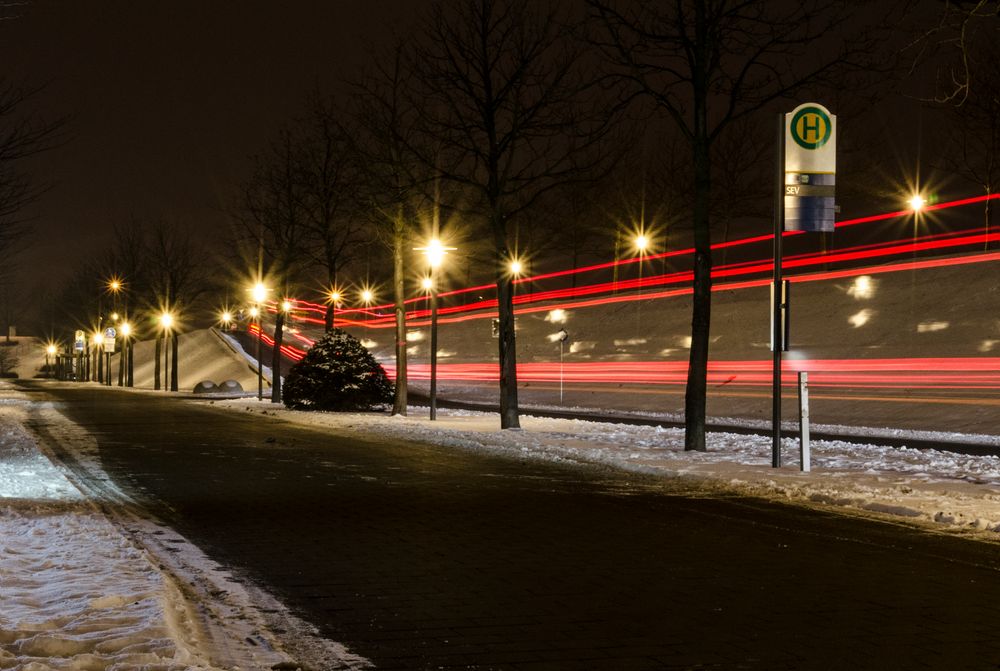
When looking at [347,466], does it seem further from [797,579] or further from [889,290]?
[889,290]

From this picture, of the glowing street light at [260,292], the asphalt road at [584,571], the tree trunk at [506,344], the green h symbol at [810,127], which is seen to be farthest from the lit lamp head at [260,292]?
the green h symbol at [810,127]

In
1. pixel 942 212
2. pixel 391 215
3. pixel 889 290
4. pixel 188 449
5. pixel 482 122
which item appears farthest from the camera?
pixel 942 212

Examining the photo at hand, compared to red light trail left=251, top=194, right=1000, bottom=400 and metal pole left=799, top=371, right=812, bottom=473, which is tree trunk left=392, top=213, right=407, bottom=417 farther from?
metal pole left=799, top=371, right=812, bottom=473

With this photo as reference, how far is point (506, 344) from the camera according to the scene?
27.4 metres

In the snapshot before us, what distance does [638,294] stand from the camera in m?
70.0

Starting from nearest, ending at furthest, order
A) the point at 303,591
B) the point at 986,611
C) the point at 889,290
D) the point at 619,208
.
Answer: the point at 986,611 < the point at 303,591 < the point at 889,290 < the point at 619,208

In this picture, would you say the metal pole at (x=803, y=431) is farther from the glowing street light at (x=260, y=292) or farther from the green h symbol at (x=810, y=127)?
the glowing street light at (x=260, y=292)

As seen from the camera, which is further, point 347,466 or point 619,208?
point 619,208

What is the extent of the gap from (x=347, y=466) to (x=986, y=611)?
39.0 feet

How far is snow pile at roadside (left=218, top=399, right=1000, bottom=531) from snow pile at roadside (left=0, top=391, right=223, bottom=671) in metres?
7.91

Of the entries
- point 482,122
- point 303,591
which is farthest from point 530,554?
point 482,122

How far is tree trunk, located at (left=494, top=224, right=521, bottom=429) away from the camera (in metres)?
26.8

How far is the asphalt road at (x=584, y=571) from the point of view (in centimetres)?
640

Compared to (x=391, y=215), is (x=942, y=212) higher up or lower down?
higher up
